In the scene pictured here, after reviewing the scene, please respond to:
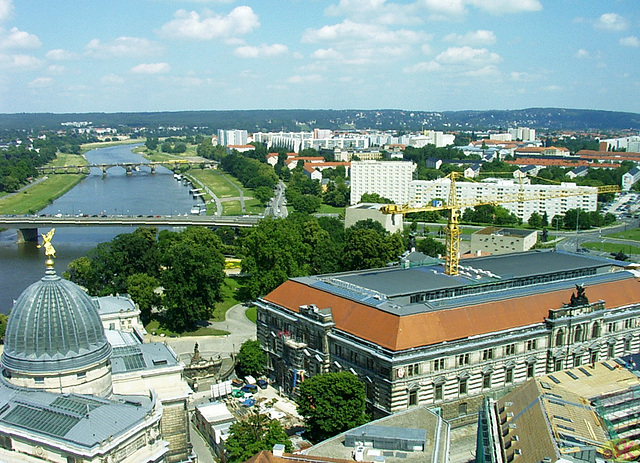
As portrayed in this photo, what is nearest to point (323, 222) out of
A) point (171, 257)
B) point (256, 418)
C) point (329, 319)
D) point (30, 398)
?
point (171, 257)

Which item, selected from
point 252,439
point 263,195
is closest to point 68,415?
point 252,439

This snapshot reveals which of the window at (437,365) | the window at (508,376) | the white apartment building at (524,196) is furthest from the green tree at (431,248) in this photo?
the window at (437,365)

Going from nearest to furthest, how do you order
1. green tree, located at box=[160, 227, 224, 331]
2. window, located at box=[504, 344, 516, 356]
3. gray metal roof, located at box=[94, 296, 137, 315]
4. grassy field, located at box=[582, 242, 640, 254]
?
window, located at box=[504, 344, 516, 356] < gray metal roof, located at box=[94, 296, 137, 315] < green tree, located at box=[160, 227, 224, 331] < grassy field, located at box=[582, 242, 640, 254]

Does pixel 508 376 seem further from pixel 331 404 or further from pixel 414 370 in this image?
pixel 331 404

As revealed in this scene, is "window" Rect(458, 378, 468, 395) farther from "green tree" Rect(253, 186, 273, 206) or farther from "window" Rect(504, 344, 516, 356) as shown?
"green tree" Rect(253, 186, 273, 206)

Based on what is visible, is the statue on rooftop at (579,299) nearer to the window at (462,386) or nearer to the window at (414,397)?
the window at (462,386)

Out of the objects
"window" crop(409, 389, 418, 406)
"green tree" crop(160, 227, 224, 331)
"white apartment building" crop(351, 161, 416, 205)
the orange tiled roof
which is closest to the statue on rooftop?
the orange tiled roof

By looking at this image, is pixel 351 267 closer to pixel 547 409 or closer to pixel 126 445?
pixel 547 409
